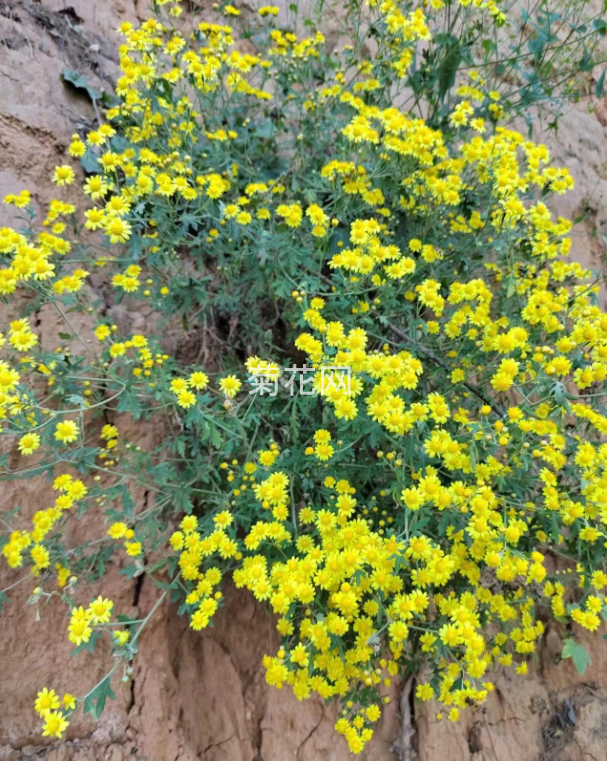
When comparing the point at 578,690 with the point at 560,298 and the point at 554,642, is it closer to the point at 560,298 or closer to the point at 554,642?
the point at 554,642

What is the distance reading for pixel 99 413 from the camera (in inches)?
98.0

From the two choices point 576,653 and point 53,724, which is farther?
point 576,653

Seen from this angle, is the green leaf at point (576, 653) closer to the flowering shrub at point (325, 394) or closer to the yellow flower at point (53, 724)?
the flowering shrub at point (325, 394)

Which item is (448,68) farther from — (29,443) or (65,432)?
(29,443)

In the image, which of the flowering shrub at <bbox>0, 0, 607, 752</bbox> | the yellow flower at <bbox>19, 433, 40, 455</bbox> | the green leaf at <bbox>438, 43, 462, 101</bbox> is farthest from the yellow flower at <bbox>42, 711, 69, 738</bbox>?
the green leaf at <bbox>438, 43, 462, 101</bbox>

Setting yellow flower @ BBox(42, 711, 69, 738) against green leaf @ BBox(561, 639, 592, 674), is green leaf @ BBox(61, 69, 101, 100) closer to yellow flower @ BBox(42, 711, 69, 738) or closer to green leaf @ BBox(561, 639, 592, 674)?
yellow flower @ BBox(42, 711, 69, 738)

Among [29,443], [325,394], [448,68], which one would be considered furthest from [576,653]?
[448,68]

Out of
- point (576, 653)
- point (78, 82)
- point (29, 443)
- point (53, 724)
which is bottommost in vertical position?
point (53, 724)

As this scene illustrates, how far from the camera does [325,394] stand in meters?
2.02

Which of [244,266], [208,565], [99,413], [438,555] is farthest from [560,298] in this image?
[99,413]

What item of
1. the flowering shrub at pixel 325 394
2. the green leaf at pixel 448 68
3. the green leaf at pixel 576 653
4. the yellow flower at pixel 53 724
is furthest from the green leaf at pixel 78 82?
the green leaf at pixel 576 653

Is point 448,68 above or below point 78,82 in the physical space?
above

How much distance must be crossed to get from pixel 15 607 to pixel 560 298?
2.98 meters

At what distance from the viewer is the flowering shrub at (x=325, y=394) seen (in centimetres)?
202
